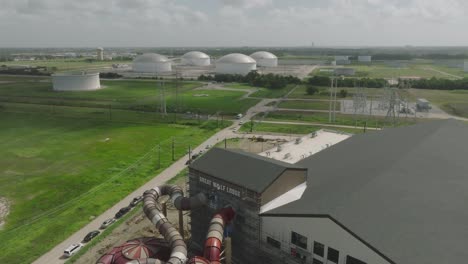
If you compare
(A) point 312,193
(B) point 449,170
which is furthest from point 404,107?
(A) point 312,193

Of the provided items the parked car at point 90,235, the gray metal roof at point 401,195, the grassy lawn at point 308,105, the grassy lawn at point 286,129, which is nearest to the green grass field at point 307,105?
the grassy lawn at point 308,105

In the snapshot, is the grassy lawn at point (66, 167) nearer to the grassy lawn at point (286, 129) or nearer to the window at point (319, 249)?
the grassy lawn at point (286, 129)

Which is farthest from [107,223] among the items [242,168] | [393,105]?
[393,105]

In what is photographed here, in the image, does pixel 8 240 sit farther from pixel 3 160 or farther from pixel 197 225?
pixel 3 160

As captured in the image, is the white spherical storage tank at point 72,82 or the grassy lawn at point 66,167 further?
the white spherical storage tank at point 72,82

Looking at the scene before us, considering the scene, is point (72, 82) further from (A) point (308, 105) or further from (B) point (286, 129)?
(B) point (286, 129)

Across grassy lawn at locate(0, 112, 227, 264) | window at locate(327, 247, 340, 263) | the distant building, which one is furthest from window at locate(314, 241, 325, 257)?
the distant building
